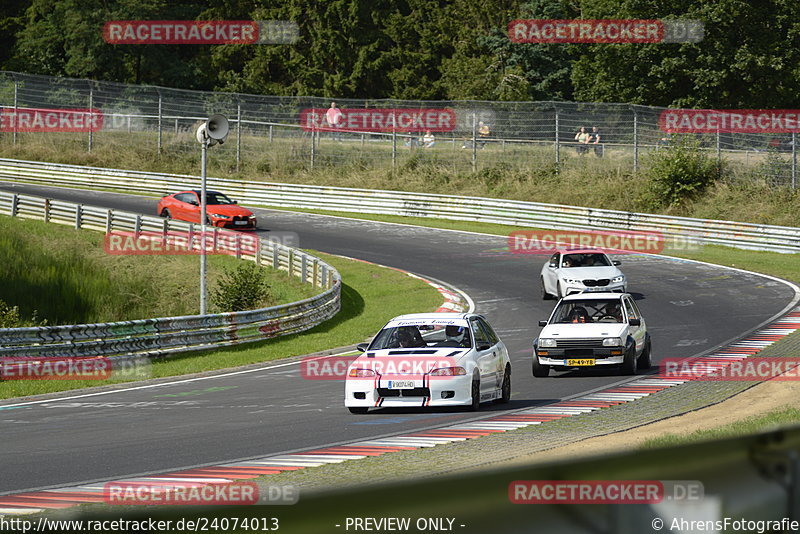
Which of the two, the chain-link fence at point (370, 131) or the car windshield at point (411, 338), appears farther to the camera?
the chain-link fence at point (370, 131)

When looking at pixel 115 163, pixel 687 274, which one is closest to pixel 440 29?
pixel 115 163

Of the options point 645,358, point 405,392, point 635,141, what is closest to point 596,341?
point 645,358

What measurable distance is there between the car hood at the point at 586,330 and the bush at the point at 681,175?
82.1ft

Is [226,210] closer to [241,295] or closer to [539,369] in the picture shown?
[241,295]

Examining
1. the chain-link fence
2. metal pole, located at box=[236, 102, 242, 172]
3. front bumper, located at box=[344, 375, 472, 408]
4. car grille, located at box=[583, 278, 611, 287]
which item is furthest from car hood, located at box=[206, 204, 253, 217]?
front bumper, located at box=[344, 375, 472, 408]

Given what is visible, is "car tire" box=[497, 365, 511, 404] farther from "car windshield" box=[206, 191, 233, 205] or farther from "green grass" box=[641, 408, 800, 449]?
"car windshield" box=[206, 191, 233, 205]

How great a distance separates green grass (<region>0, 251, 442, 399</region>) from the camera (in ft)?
65.7

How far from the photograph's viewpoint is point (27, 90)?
2028 inches

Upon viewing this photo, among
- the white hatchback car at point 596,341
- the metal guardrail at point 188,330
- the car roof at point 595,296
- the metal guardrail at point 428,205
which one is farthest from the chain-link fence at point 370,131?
the white hatchback car at point 596,341

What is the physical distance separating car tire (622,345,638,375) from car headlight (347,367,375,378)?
5004 mm

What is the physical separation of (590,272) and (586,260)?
29.4 inches

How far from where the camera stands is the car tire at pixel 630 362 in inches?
675

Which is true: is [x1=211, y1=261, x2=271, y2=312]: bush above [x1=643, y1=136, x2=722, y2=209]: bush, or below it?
below

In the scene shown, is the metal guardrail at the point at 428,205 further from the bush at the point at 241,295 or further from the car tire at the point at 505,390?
the car tire at the point at 505,390
